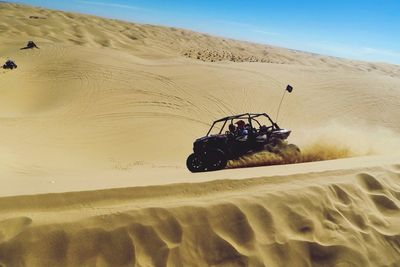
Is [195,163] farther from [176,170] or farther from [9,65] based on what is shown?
[9,65]

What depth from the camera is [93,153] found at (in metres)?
12.3

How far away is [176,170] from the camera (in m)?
9.24

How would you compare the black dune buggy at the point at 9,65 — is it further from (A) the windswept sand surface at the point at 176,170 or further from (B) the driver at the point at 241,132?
(B) the driver at the point at 241,132

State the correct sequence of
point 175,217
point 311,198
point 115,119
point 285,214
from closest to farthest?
1. point 175,217
2. point 285,214
3. point 311,198
4. point 115,119

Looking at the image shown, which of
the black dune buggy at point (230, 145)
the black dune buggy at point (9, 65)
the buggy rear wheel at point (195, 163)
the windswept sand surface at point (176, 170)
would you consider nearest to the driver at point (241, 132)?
the black dune buggy at point (230, 145)

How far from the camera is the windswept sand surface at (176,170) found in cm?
383

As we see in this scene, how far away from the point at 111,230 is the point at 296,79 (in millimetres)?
20269

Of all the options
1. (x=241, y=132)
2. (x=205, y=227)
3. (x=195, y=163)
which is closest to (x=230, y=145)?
(x=241, y=132)

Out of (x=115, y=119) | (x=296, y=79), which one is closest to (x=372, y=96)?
(x=296, y=79)

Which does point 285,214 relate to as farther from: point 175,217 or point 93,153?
point 93,153

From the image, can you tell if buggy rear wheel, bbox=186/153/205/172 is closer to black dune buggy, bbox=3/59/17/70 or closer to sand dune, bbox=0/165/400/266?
sand dune, bbox=0/165/400/266

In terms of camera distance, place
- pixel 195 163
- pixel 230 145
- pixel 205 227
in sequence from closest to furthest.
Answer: pixel 205 227 < pixel 195 163 < pixel 230 145

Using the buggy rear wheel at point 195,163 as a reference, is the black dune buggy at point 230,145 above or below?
above

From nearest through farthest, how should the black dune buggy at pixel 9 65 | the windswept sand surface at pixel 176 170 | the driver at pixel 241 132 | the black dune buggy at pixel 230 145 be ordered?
the windswept sand surface at pixel 176 170 < the black dune buggy at pixel 230 145 < the driver at pixel 241 132 < the black dune buggy at pixel 9 65
